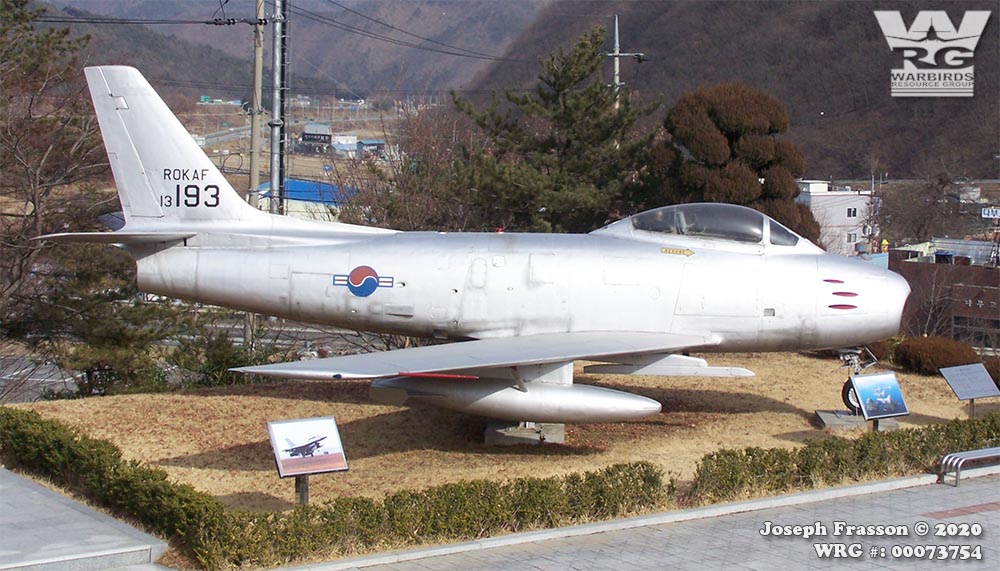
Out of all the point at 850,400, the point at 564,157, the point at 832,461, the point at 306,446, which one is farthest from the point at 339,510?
the point at 564,157

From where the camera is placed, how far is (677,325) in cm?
1491

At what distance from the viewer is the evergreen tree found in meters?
28.7

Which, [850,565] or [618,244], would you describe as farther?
[618,244]

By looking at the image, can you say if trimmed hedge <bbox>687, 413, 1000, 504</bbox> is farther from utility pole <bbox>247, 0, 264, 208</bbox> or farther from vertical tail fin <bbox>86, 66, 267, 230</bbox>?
utility pole <bbox>247, 0, 264, 208</bbox>

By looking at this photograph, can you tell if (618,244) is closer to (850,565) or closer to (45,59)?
(850,565)

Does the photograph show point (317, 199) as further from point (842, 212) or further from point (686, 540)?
point (686, 540)

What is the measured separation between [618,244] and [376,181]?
17.1 m

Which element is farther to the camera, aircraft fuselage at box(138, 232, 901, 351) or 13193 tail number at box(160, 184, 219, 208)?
13193 tail number at box(160, 184, 219, 208)

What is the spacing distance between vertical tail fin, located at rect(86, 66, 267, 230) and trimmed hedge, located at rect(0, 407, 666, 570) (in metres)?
4.56

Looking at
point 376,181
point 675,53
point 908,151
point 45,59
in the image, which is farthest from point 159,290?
point 675,53

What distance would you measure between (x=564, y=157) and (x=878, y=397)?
1735 cm

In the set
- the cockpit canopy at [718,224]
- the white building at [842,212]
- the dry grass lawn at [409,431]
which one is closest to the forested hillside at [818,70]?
the white building at [842,212]

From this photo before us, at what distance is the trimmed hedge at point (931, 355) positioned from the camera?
20.8 metres

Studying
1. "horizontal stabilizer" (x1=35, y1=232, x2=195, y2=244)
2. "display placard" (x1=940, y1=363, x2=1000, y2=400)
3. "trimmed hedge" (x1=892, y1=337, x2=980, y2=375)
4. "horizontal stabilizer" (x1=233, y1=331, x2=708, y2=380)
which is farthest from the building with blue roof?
"display placard" (x1=940, y1=363, x2=1000, y2=400)
